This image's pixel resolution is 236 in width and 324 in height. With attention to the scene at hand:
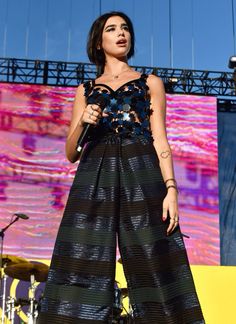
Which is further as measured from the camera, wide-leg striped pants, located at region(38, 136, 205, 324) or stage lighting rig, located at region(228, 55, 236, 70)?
stage lighting rig, located at region(228, 55, 236, 70)

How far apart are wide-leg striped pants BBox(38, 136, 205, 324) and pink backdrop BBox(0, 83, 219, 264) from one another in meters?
8.96

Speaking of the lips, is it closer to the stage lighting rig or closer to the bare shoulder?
the bare shoulder

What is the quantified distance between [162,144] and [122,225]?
36 centimetres

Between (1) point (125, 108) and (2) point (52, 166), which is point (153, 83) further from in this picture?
(2) point (52, 166)

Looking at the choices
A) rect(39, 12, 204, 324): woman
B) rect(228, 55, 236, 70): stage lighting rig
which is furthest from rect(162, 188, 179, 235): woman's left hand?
rect(228, 55, 236, 70): stage lighting rig

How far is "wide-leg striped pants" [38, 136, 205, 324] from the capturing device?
172 centimetres

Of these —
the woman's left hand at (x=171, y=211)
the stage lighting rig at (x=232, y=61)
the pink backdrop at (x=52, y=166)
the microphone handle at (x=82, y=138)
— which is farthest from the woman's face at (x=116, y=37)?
the stage lighting rig at (x=232, y=61)

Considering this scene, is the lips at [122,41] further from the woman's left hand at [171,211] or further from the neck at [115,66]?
the woman's left hand at [171,211]

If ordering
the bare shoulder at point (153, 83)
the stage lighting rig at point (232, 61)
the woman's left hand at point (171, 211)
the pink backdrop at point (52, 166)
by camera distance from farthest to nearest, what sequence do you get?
the stage lighting rig at point (232, 61) → the pink backdrop at point (52, 166) → the bare shoulder at point (153, 83) → the woman's left hand at point (171, 211)

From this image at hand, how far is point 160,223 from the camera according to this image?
1.82 metres

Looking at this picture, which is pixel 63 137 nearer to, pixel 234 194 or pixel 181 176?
pixel 181 176

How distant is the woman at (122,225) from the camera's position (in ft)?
5.65

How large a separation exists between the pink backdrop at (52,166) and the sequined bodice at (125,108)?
8.85 meters

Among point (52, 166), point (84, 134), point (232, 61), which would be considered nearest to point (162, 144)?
point (84, 134)
